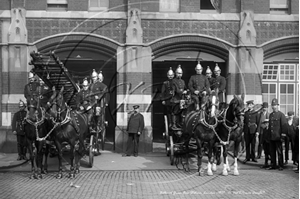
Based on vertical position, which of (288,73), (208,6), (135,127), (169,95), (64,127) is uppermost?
(208,6)

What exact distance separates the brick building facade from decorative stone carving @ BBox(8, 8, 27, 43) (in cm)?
4

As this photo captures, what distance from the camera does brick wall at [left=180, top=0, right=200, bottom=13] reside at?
50.7ft

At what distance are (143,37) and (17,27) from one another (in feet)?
16.3

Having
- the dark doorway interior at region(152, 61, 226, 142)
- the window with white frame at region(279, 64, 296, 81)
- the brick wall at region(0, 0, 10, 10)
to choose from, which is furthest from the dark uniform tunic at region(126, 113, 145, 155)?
the brick wall at region(0, 0, 10, 10)

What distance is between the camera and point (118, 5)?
15242mm

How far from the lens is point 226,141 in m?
10.2

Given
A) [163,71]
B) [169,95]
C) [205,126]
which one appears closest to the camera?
[205,126]

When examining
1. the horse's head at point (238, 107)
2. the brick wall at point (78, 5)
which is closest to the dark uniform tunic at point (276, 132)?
the horse's head at point (238, 107)

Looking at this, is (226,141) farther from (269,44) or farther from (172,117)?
(269,44)

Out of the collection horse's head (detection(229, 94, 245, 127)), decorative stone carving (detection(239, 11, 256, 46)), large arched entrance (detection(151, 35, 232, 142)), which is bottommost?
horse's head (detection(229, 94, 245, 127))

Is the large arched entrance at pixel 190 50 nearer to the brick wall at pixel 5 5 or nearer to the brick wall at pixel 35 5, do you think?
the brick wall at pixel 35 5

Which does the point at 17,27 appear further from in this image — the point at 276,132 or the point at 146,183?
A: the point at 276,132

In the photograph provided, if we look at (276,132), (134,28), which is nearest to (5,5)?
(134,28)

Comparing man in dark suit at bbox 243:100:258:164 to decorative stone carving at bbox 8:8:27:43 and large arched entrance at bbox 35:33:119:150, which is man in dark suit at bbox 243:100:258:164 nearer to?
large arched entrance at bbox 35:33:119:150
